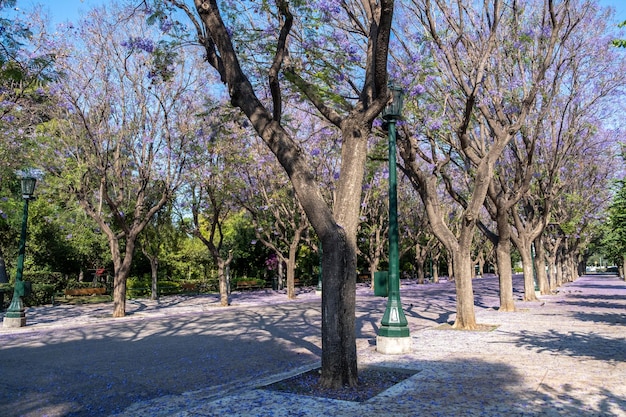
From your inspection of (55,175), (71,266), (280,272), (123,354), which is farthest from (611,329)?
(71,266)

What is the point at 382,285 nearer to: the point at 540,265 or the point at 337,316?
the point at 337,316

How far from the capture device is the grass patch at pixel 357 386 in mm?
6668

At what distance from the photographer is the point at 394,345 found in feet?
33.3

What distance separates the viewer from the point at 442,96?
15.3 meters

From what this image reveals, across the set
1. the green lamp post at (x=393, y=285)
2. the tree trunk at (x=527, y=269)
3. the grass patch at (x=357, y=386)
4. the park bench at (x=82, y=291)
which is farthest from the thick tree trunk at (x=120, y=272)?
the tree trunk at (x=527, y=269)

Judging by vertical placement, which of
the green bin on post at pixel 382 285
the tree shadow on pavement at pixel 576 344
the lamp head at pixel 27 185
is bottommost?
the tree shadow on pavement at pixel 576 344

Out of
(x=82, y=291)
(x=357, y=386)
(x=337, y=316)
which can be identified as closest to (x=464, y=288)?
(x=357, y=386)

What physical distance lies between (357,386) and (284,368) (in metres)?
2.37

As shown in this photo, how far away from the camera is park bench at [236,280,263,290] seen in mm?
39375

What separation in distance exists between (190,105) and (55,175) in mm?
5729

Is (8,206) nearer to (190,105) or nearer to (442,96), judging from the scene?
(190,105)

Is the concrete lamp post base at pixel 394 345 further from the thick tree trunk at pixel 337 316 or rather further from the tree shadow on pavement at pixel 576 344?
the thick tree trunk at pixel 337 316

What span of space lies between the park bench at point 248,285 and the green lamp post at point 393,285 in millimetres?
29827

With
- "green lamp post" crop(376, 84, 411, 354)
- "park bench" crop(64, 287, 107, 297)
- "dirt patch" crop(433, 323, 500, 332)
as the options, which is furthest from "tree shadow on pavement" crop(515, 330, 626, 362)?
"park bench" crop(64, 287, 107, 297)
